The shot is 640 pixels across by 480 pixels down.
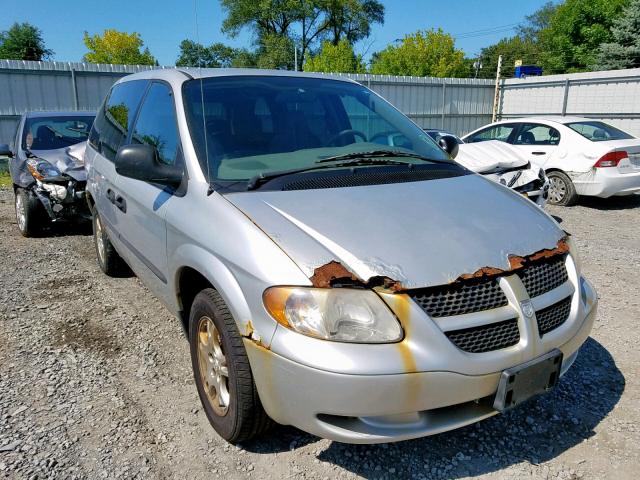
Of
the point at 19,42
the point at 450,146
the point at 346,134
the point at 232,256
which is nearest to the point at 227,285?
the point at 232,256

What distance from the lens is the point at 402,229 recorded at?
218 cm

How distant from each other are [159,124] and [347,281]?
185 centimetres

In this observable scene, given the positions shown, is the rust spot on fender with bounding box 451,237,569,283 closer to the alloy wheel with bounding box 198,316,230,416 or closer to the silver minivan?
the silver minivan

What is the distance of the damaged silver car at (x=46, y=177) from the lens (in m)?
5.98

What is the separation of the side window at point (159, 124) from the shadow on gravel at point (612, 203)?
7628mm

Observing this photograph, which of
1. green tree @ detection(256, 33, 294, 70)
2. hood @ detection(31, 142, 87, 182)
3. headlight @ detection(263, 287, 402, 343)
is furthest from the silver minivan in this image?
green tree @ detection(256, 33, 294, 70)

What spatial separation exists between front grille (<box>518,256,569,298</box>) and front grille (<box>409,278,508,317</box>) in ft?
0.60

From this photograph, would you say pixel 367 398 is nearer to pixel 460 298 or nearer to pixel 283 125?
pixel 460 298

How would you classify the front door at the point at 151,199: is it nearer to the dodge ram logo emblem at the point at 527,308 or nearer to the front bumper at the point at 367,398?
the front bumper at the point at 367,398

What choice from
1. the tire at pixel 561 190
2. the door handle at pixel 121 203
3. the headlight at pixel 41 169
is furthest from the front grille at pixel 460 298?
the tire at pixel 561 190

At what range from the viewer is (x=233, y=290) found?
2.11 m

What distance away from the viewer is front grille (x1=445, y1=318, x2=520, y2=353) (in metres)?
1.95

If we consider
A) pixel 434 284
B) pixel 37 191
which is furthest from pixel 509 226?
pixel 37 191

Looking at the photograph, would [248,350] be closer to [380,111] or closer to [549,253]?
[549,253]
